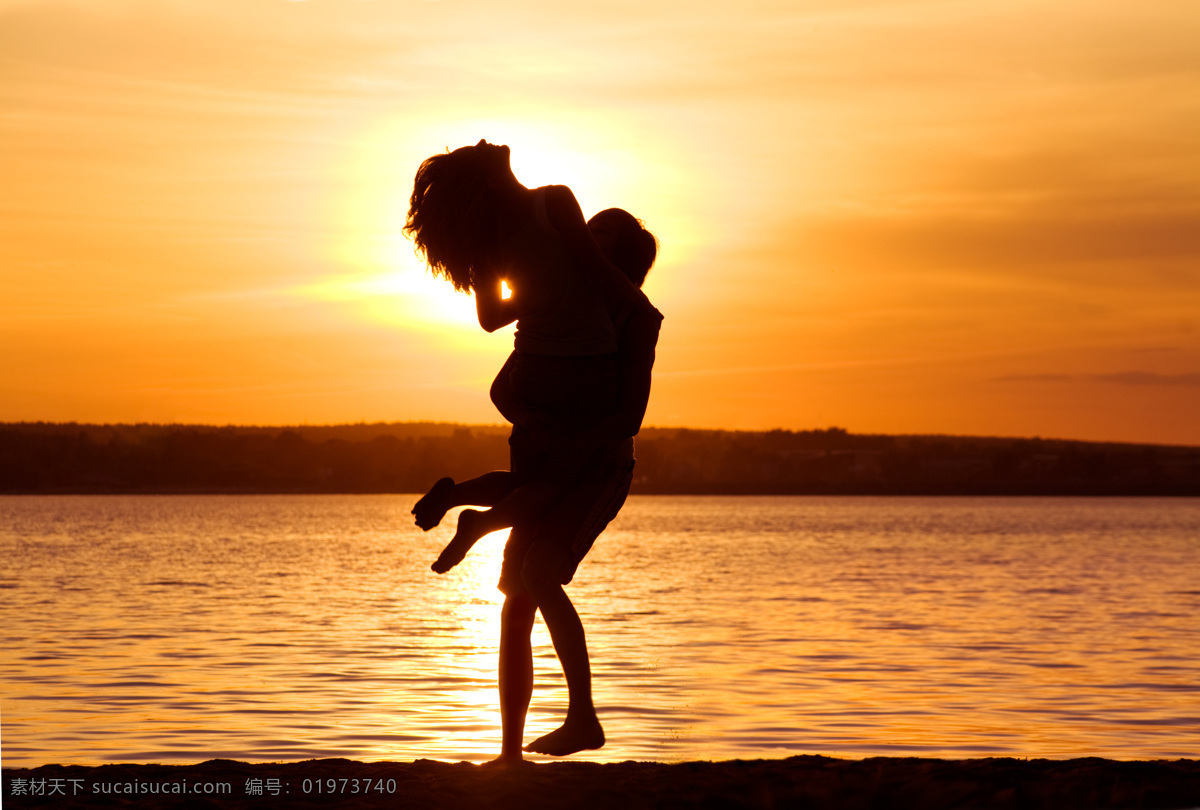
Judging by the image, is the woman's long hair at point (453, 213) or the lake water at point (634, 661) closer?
the woman's long hair at point (453, 213)

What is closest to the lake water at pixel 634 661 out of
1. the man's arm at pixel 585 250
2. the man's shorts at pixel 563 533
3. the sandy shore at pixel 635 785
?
the sandy shore at pixel 635 785

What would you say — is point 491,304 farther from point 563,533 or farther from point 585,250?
point 563,533

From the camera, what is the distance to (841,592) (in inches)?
1208

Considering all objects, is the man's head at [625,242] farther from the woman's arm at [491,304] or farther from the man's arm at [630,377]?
the woman's arm at [491,304]

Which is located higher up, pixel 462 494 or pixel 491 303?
pixel 491 303

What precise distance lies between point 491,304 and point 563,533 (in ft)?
2.96

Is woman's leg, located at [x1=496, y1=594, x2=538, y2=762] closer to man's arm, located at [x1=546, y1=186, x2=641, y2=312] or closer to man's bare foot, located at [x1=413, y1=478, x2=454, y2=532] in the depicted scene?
man's bare foot, located at [x1=413, y1=478, x2=454, y2=532]

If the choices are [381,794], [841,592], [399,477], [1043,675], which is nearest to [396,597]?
[841,592]

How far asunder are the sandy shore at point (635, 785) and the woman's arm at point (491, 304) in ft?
5.63

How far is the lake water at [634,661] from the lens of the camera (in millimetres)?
11141

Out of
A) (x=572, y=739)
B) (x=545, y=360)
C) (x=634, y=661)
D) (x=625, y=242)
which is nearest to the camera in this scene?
(x=545, y=360)

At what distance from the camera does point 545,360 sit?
199 inches

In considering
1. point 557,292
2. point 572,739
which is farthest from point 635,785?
point 557,292

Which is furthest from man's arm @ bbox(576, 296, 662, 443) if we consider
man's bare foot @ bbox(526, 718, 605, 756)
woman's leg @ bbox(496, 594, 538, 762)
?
man's bare foot @ bbox(526, 718, 605, 756)
